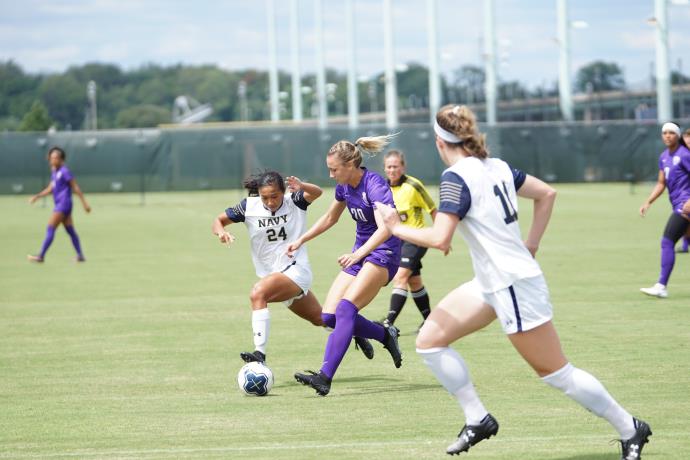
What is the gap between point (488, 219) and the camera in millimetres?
6523

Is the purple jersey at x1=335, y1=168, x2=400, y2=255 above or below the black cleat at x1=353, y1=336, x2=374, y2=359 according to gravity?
above

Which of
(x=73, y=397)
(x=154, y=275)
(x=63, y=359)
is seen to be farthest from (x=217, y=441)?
(x=154, y=275)

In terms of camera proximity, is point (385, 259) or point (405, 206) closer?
point (385, 259)

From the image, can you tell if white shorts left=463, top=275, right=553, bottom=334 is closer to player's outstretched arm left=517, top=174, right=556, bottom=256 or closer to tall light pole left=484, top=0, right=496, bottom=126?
player's outstretched arm left=517, top=174, right=556, bottom=256

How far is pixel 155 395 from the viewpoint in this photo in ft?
30.5

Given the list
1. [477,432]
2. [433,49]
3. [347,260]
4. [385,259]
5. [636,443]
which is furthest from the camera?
[433,49]

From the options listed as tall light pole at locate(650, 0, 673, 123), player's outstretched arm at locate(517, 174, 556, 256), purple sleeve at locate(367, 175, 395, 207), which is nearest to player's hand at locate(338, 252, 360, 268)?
purple sleeve at locate(367, 175, 395, 207)

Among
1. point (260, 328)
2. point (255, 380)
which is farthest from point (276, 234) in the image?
point (255, 380)

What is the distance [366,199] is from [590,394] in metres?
3.52

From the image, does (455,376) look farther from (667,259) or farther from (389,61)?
(389,61)

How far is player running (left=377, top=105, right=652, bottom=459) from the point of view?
649cm

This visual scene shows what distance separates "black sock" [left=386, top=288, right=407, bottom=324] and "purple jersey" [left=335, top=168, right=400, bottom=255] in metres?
2.69

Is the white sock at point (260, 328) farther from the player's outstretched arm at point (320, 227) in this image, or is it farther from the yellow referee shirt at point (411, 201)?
the yellow referee shirt at point (411, 201)

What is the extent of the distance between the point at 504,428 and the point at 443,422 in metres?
0.44
